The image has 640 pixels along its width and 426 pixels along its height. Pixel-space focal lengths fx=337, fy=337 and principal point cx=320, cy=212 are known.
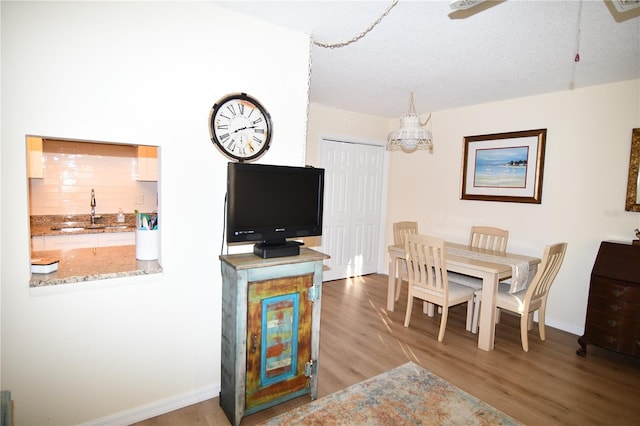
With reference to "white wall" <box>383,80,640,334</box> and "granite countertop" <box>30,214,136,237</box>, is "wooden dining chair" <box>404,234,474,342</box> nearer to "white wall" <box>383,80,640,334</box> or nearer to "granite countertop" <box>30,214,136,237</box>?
"white wall" <box>383,80,640,334</box>

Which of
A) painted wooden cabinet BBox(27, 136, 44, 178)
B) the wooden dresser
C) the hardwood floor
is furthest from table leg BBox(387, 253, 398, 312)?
painted wooden cabinet BBox(27, 136, 44, 178)

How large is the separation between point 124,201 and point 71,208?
534mm

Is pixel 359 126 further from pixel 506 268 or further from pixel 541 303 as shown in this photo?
pixel 541 303

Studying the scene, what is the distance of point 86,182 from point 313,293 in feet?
10.7

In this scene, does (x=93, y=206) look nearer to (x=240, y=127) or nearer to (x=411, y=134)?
(x=240, y=127)

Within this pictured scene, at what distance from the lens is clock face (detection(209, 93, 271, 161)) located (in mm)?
2098

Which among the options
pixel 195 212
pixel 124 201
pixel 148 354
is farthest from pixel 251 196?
pixel 124 201

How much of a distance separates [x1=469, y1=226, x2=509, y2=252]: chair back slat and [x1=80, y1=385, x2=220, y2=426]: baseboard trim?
10.9 ft

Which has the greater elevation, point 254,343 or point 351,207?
point 351,207

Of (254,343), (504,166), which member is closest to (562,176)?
(504,166)

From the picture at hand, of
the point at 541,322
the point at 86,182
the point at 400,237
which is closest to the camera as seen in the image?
the point at 541,322

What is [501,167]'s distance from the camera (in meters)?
4.07

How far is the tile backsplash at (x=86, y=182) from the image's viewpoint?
3648 millimetres

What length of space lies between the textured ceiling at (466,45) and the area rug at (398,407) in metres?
2.03
